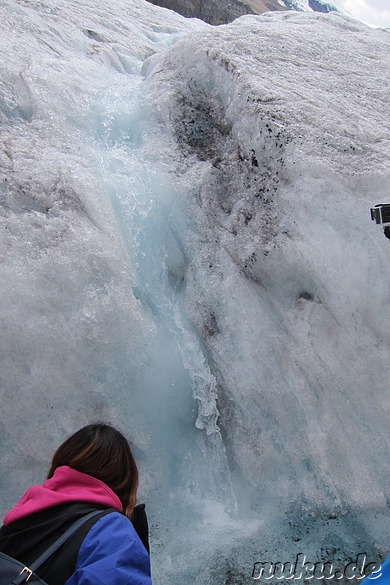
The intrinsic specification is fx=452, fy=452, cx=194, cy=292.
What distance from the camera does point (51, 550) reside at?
1341 mm

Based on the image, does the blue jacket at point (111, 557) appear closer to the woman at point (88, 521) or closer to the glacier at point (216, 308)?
the woman at point (88, 521)

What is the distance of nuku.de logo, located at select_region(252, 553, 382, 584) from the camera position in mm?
2779

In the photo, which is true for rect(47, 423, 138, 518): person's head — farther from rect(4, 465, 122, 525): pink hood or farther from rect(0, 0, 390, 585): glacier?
rect(0, 0, 390, 585): glacier

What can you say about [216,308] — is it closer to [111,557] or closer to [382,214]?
[382,214]

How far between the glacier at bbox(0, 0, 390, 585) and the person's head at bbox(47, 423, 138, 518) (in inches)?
56.7

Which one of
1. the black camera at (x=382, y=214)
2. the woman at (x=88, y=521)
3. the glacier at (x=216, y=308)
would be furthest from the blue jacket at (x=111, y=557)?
the black camera at (x=382, y=214)

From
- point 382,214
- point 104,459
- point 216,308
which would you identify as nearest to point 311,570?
point 216,308

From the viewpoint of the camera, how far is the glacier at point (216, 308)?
9.72 ft

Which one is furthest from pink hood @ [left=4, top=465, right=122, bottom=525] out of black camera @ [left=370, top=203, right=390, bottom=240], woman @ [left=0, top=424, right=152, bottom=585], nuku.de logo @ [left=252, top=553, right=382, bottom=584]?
black camera @ [left=370, top=203, right=390, bottom=240]

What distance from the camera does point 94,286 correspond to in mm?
3256

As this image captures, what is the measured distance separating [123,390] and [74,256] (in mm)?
1020

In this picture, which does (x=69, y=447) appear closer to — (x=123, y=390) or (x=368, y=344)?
(x=123, y=390)

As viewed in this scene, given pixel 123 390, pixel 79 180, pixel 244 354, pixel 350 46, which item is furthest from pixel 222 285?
pixel 350 46

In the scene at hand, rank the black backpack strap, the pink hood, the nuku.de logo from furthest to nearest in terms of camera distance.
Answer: the nuku.de logo
the pink hood
the black backpack strap
